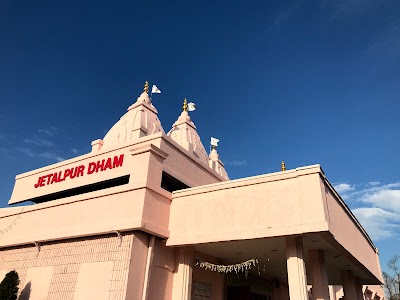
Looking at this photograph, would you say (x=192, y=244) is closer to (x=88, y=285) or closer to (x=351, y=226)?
(x=88, y=285)

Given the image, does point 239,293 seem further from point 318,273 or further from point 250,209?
point 250,209

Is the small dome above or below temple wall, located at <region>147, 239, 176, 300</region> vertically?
above

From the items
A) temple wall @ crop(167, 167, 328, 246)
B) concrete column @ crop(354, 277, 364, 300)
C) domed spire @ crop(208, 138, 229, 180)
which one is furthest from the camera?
domed spire @ crop(208, 138, 229, 180)

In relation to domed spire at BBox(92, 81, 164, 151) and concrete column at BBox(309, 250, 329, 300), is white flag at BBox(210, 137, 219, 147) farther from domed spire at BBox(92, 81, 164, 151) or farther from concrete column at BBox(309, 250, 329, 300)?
concrete column at BBox(309, 250, 329, 300)

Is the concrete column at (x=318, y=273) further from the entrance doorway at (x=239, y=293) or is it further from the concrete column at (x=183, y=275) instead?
the entrance doorway at (x=239, y=293)

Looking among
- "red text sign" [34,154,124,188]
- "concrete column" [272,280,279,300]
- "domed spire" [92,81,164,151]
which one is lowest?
"concrete column" [272,280,279,300]

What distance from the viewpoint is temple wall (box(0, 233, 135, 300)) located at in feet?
41.4

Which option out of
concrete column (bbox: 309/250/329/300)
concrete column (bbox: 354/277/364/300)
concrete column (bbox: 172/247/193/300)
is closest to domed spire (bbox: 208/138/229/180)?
concrete column (bbox: 354/277/364/300)

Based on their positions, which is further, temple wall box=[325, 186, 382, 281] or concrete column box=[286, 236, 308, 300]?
temple wall box=[325, 186, 382, 281]

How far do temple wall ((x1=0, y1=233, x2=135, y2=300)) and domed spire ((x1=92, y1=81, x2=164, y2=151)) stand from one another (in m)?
6.97

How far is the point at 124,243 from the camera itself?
42.6 feet

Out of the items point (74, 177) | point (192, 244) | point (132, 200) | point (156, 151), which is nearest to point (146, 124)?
point (74, 177)

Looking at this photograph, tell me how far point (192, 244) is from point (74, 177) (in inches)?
284

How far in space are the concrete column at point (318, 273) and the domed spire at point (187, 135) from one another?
35.0 feet
